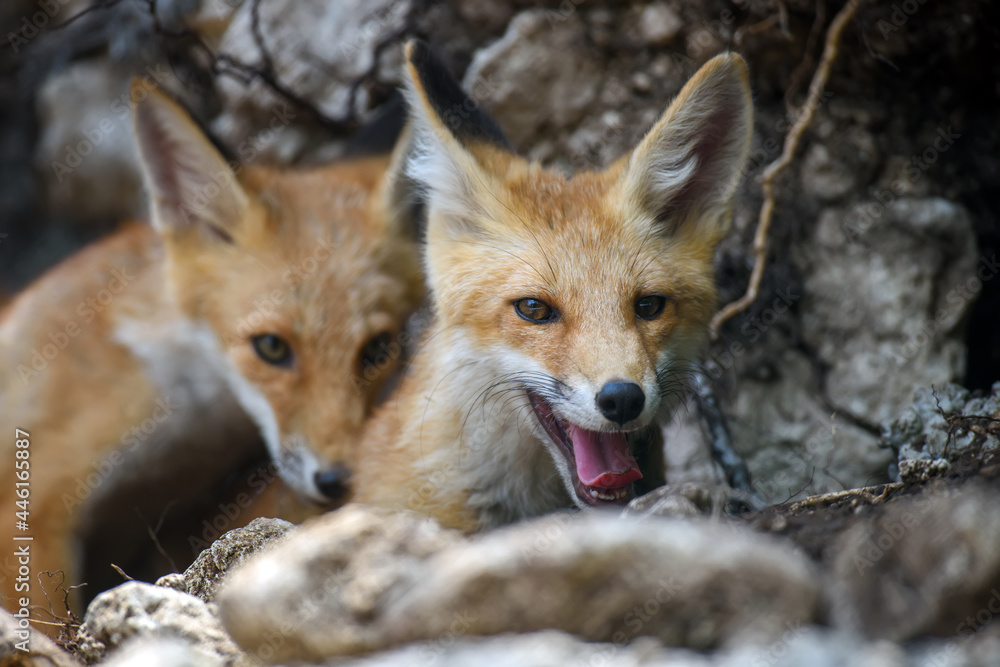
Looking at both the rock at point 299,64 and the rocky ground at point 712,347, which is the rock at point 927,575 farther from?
the rock at point 299,64

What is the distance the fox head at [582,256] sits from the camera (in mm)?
2717

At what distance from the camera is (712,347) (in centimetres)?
420

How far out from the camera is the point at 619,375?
248 centimetres

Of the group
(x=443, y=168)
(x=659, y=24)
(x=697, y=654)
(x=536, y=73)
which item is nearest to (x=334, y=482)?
(x=443, y=168)

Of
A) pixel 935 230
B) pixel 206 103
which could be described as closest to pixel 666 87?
pixel 935 230

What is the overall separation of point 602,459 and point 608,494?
121mm

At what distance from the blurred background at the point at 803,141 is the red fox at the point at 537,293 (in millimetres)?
609

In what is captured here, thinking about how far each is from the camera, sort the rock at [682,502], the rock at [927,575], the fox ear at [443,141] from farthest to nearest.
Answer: the fox ear at [443,141] → the rock at [682,502] → the rock at [927,575]

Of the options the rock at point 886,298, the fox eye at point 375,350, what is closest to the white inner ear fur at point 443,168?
the fox eye at point 375,350

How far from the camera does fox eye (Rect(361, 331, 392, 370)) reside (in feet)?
12.5

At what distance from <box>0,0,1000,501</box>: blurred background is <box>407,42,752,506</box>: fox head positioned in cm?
60

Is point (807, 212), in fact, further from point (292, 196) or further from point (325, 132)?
point (325, 132)

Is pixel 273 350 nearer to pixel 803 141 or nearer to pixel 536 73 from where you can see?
pixel 536 73

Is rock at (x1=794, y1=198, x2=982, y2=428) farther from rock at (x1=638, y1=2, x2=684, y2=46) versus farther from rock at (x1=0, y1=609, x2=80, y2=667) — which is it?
rock at (x1=0, y1=609, x2=80, y2=667)
